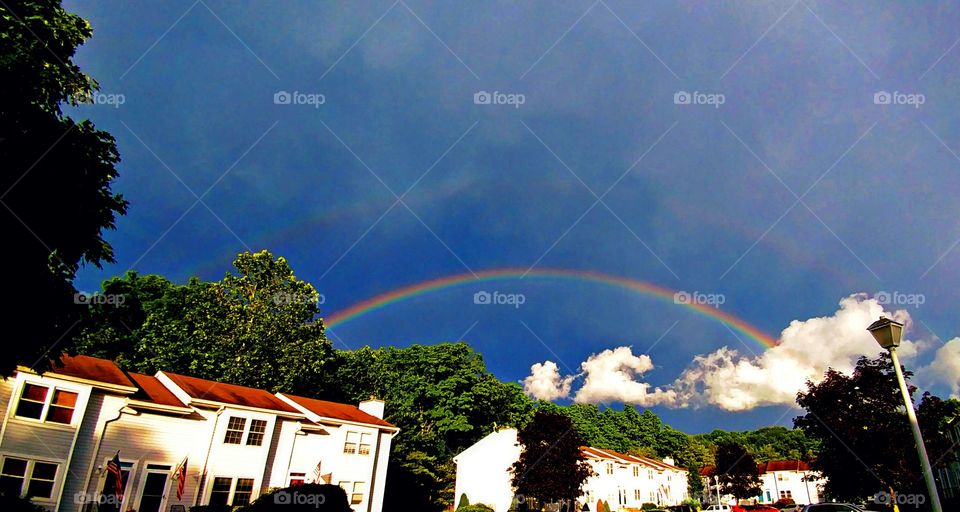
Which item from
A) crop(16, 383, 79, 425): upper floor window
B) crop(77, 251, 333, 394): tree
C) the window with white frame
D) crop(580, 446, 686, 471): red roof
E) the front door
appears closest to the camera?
crop(16, 383, 79, 425): upper floor window

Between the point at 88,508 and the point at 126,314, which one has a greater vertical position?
the point at 126,314

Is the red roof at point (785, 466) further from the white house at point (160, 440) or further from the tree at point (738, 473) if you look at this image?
the white house at point (160, 440)

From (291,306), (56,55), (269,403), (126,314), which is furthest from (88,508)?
(126,314)

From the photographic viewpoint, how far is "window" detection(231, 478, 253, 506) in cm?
2584

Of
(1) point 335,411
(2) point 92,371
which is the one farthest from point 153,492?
(1) point 335,411

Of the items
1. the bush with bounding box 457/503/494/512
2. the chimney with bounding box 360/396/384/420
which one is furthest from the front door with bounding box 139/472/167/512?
the bush with bounding box 457/503/494/512

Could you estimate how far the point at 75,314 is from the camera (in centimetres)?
1241

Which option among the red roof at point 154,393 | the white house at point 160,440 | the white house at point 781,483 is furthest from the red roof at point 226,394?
the white house at point 781,483

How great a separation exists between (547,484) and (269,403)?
65.1 ft

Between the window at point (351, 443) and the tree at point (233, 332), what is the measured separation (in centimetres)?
1304

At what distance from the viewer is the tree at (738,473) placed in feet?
199

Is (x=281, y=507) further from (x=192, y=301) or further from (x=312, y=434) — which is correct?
(x=192, y=301)

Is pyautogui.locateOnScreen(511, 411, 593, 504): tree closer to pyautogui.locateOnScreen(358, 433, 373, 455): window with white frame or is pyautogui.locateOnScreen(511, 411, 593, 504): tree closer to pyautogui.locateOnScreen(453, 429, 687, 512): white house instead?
pyautogui.locateOnScreen(453, 429, 687, 512): white house

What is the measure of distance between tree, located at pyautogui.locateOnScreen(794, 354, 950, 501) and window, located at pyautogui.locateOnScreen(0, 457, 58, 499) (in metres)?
33.6
